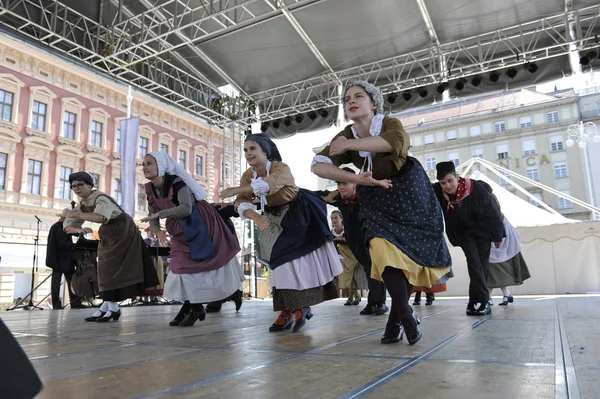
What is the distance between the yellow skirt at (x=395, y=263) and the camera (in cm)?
222

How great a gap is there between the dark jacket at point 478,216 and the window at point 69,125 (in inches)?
778

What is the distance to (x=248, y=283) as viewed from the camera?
12.6 metres

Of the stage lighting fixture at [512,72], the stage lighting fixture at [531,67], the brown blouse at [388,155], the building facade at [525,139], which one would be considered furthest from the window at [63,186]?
the building facade at [525,139]

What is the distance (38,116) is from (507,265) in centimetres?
1930

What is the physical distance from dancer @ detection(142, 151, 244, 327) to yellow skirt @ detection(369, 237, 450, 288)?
180 centimetres

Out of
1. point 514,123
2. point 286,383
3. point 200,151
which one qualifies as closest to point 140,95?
point 200,151

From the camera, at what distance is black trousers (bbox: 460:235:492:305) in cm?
407

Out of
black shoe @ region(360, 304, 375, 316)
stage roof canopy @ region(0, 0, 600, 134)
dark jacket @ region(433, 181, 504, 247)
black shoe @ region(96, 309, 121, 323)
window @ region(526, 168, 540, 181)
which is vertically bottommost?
black shoe @ region(360, 304, 375, 316)

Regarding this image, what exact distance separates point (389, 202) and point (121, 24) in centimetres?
892

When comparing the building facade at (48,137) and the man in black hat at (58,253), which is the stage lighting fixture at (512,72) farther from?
the man in black hat at (58,253)

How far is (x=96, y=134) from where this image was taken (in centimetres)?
2139

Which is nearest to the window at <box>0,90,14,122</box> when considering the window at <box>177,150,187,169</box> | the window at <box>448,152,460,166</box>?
the window at <box>177,150,187,169</box>

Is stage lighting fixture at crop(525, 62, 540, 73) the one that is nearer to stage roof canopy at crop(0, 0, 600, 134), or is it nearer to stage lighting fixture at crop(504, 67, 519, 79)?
stage roof canopy at crop(0, 0, 600, 134)

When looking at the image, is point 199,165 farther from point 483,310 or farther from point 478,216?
point 483,310
